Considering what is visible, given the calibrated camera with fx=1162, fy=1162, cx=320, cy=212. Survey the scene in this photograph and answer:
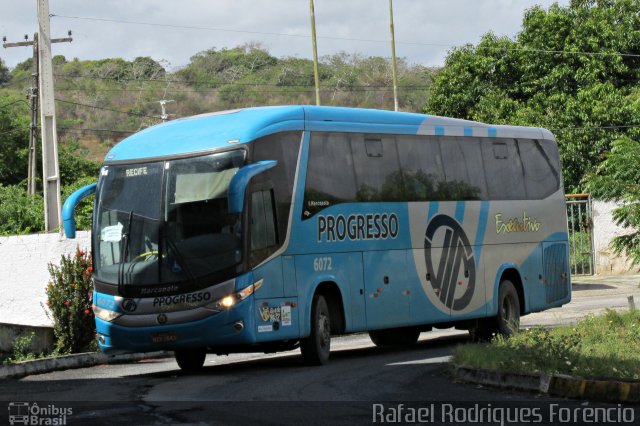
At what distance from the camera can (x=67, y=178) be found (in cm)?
5266

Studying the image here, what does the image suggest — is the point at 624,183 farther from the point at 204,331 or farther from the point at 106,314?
the point at 106,314

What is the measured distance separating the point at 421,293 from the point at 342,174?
289 cm

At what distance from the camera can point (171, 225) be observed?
50.0 ft

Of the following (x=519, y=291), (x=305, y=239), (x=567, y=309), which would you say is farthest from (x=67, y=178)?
(x=305, y=239)

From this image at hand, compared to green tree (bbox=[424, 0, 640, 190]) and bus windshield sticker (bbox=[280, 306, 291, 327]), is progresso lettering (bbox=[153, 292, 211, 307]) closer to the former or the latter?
bus windshield sticker (bbox=[280, 306, 291, 327])

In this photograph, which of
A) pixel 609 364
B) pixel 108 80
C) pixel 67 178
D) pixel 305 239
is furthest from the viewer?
pixel 108 80

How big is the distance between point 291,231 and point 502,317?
6516 millimetres

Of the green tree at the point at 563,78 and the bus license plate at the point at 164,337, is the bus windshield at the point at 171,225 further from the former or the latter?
the green tree at the point at 563,78

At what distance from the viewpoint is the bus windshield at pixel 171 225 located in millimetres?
15117

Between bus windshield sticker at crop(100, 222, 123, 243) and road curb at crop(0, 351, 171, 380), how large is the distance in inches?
99.9

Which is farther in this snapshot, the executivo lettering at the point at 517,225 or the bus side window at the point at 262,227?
the executivo lettering at the point at 517,225

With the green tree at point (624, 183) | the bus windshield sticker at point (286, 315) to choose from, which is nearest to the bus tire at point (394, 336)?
the bus windshield sticker at point (286, 315)

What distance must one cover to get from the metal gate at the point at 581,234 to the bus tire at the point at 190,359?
23.8 meters

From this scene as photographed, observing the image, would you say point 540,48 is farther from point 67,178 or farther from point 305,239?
point 305,239
